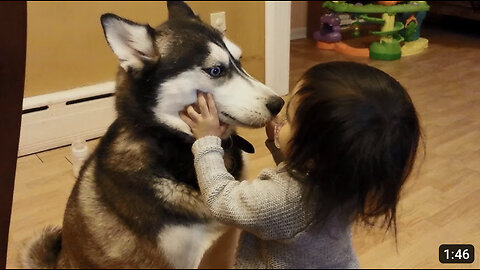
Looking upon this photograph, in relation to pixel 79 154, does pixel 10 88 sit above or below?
above

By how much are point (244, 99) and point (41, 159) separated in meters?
0.35

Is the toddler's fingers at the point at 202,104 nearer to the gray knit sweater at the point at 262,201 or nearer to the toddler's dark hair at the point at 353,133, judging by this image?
the gray knit sweater at the point at 262,201

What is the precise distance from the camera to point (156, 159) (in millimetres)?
865

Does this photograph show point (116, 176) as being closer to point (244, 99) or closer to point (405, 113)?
point (244, 99)

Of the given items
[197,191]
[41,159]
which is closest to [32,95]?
[41,159]

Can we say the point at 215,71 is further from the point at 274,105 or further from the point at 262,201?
the point at 262,201

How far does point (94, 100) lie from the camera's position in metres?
0.83

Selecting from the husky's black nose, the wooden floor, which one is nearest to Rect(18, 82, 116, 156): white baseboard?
the wooden floor

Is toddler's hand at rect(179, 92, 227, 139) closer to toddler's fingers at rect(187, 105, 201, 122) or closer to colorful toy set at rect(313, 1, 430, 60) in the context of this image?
toddler's fingers at rect(187, 105, 201, 122)

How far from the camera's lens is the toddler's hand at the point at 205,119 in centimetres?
73

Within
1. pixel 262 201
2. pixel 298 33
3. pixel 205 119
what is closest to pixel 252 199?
pixel 262 201

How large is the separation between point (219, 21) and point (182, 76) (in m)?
0.17

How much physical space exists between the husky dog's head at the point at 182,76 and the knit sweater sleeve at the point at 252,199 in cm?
9

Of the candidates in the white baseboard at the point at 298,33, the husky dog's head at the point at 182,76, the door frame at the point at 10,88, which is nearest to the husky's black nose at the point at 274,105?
the husky dog's head at the point at 182,76
